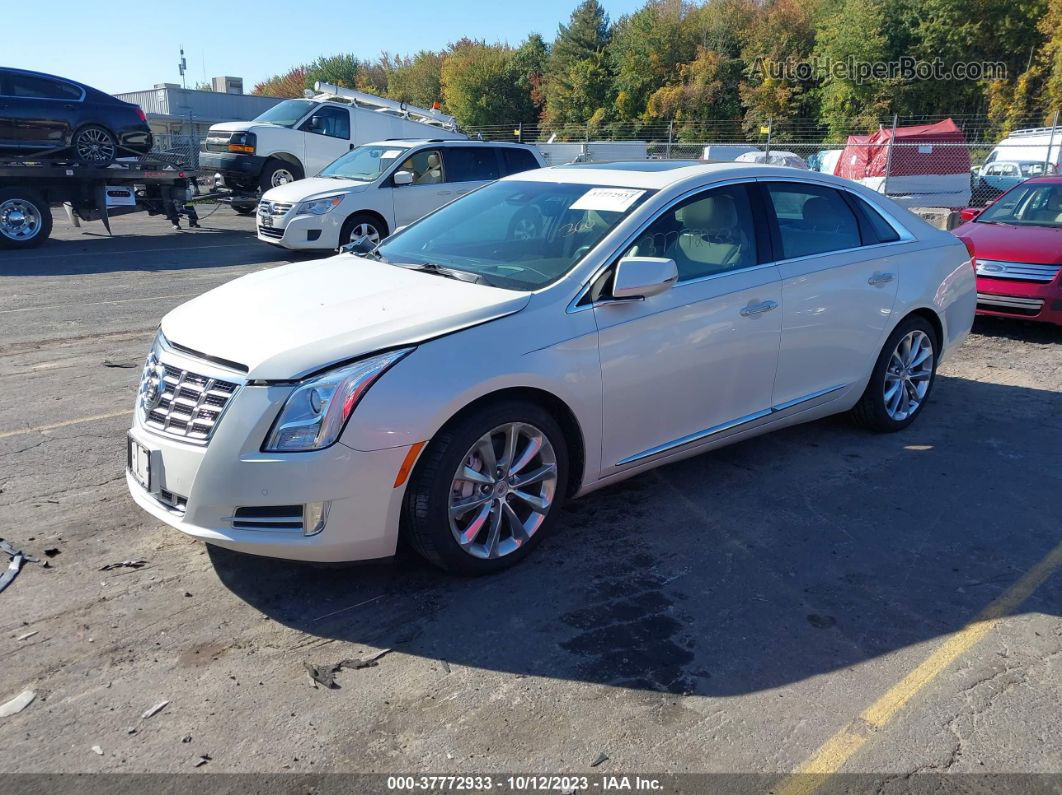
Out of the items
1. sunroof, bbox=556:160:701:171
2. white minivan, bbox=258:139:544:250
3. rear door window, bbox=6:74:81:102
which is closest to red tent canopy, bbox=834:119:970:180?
white minivan, bbox=258:139:544:250

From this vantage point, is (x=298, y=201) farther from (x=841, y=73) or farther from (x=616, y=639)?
(x=841, y=73)

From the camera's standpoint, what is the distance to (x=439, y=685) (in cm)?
303

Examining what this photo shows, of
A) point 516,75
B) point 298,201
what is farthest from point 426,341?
point 516,75

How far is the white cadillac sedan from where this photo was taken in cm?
328

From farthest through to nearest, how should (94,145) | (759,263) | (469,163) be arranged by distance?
(94,145)
(469,163)
(759,263)

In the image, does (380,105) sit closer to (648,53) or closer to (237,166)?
(237,166)

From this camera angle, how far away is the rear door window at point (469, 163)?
13.0m

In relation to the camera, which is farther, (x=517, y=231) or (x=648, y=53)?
(x=648, y=53)

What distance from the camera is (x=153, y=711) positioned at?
2861 mm

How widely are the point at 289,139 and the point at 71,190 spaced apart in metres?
4.82

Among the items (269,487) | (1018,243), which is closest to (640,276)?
(269,487)

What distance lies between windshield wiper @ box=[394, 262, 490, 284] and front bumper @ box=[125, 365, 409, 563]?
45.3 inches

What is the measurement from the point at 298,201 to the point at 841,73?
41.8m

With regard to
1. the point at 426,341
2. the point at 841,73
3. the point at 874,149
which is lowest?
the point at 426,341
